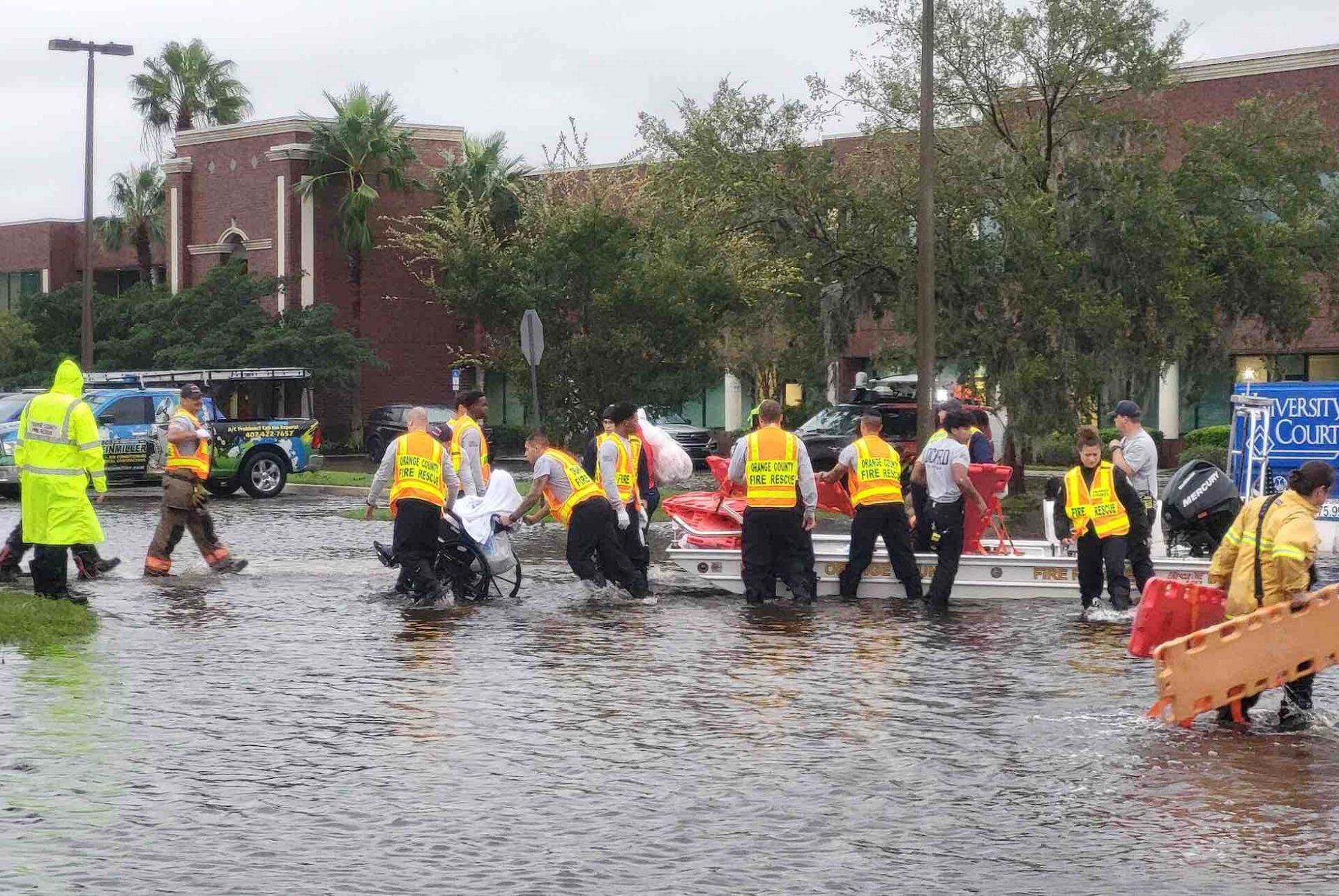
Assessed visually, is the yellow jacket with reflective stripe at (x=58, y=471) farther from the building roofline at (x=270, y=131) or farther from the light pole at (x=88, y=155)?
the building roofline at (x=270, y=131)

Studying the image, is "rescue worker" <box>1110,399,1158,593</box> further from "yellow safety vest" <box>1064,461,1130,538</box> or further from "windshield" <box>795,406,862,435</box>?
"windshield" <box>795,406,862,435</box>

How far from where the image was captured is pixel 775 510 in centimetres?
1516

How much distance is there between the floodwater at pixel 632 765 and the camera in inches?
269

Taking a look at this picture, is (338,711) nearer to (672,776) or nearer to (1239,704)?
(672,776)

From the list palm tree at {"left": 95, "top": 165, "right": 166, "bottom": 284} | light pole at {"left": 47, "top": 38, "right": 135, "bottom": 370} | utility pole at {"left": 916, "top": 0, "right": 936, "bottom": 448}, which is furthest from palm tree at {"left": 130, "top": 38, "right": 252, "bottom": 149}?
utility pole at {"left": 916, "top": 0, "right": 936, "bottom": 448}

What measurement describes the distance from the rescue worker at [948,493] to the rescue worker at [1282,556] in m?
5.25

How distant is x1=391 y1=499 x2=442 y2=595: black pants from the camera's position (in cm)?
1461

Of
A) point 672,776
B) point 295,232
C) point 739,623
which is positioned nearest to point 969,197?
point 739,623

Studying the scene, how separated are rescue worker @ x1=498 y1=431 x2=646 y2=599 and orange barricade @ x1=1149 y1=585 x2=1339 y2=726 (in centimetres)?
671

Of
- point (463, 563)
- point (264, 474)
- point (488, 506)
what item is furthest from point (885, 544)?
point (264, 474)

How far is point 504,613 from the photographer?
574 inches

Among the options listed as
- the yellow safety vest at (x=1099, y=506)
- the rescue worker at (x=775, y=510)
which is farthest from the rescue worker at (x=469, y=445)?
the yellow safety vest at (x=1099, y=506)

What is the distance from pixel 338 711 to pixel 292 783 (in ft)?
5.96

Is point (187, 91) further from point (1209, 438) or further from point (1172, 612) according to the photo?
point (1172, 612)
